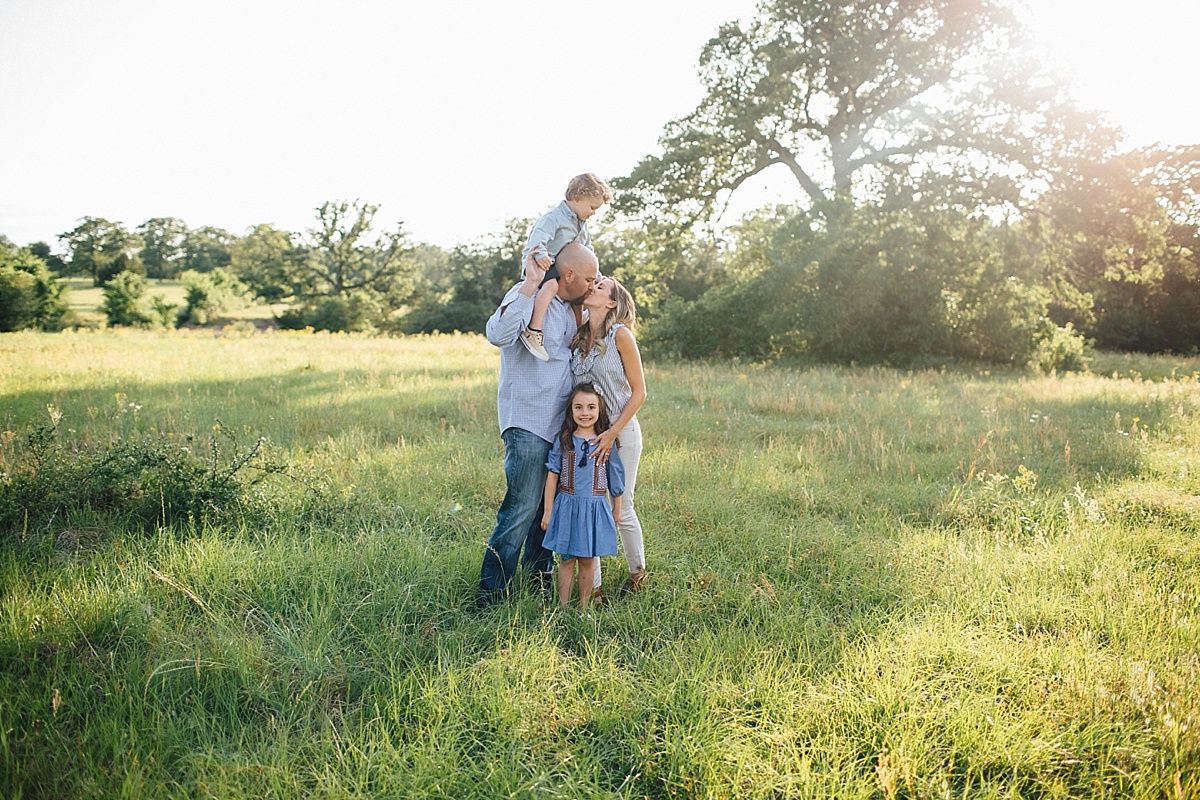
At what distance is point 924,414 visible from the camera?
9.70m

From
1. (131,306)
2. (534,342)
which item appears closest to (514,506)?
(534,342)

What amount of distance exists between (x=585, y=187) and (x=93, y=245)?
7031cm

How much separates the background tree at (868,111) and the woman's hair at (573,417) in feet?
58.0

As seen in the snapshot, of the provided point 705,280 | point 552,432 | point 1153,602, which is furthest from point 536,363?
point 705,280

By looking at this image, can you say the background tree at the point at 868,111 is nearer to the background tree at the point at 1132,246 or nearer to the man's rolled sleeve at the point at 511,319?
the background tree at the point at 1132,246

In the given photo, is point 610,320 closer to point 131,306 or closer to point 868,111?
point 868,111

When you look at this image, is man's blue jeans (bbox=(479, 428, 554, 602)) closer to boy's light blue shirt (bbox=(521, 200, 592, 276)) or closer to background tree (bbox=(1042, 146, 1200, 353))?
boy's light blue shirt (bbox=(521, 200, 592, 276))

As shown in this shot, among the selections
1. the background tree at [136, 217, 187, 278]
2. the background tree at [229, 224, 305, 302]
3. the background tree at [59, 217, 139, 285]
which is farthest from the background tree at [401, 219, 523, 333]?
the background tree at [136, 217, 187, 278]

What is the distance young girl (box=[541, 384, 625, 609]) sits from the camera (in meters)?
3.68

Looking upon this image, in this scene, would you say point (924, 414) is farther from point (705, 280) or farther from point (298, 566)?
point (705, 280)

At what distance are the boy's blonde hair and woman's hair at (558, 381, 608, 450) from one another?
1017mm

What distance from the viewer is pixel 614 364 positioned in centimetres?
389

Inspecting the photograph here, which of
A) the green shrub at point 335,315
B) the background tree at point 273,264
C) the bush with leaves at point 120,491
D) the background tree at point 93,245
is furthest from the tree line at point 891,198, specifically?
the background tree at point 93,245

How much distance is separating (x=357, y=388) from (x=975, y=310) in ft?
52.5
